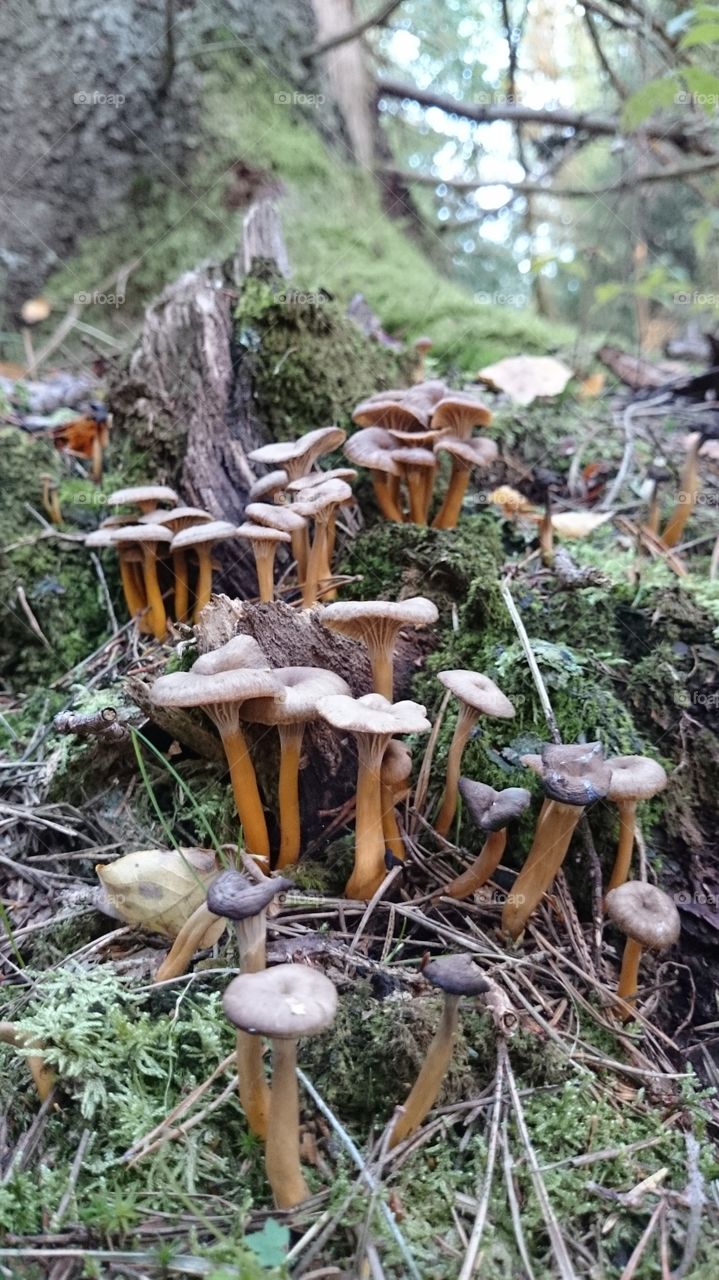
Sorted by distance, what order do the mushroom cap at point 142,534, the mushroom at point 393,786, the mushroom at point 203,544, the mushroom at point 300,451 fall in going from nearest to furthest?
the mushroom at point 393,786
the mushroom at point 203,544
the mushroom cap at point 142,534
the mushroom at point 300,451

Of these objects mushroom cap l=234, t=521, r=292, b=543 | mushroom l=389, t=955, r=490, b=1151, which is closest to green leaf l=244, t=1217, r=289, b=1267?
mushroom l=389, t=955, r=490, b=1151

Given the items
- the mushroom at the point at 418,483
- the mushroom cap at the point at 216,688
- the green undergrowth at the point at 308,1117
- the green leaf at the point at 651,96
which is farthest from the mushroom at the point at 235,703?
the green leaf at the point at 651,96

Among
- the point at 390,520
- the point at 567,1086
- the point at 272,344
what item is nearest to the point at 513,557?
the point at 390,520

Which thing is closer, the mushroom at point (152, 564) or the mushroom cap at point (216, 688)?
the mushroom cap at point (216, 688)

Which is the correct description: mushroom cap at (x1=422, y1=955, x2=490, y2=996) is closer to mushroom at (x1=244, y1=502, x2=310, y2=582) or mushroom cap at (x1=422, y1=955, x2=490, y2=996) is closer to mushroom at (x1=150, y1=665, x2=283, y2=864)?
mushroom at (x1=150, y1=665, x2=283, y2=864)

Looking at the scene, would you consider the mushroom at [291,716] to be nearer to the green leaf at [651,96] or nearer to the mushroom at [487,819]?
the mushroom at [487,819]
